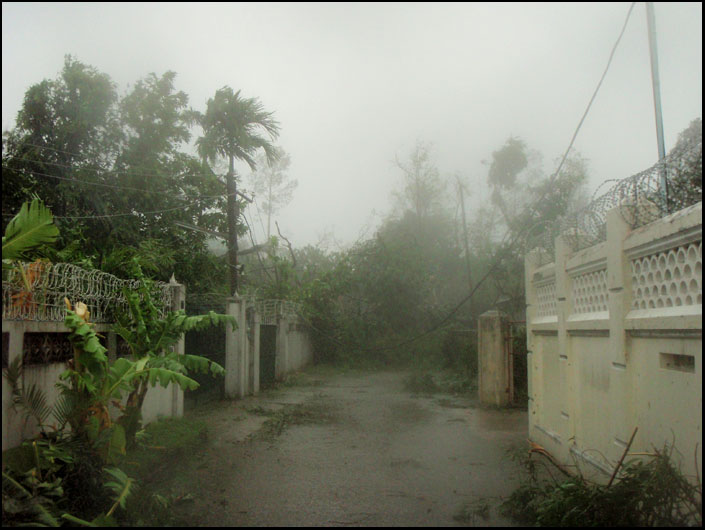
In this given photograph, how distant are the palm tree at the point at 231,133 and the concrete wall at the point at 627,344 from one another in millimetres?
10885

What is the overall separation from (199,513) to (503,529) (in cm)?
275

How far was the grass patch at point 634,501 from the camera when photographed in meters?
3.88

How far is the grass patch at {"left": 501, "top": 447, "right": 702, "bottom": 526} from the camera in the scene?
153 inches

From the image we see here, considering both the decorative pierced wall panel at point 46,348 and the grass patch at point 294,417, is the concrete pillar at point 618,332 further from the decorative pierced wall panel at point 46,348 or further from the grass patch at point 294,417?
the grass patch at point 294,417

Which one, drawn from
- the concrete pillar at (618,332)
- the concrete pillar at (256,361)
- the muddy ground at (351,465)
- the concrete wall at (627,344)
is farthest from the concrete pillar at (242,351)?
the concrete pillar at (618,332)

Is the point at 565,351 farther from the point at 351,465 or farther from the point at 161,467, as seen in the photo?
the point at 161,467

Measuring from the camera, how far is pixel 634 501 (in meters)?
4.09

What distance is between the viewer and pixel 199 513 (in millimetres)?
5488

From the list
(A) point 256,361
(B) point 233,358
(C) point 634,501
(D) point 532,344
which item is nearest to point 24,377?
(C) point 634,501

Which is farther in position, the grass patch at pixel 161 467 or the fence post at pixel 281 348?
the fence post at pixel 281 348

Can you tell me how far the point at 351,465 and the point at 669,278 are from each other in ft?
15.4

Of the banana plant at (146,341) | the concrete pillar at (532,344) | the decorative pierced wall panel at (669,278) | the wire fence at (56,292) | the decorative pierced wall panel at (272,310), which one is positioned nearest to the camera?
the decorative pierced wall panel at (669,278)

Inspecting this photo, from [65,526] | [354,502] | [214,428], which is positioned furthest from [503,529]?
[214,428]

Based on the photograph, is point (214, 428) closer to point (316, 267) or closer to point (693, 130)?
point (693, 130)
